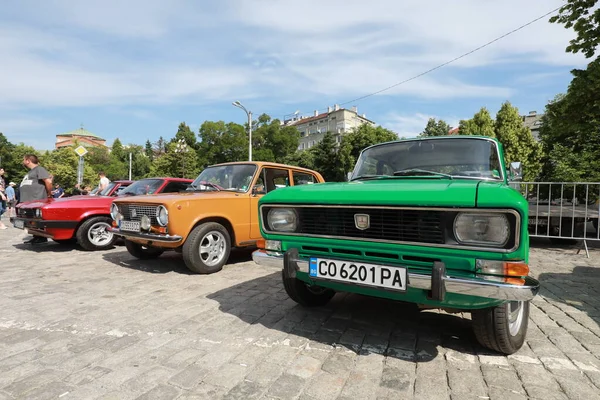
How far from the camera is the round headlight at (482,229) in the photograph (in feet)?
6.68

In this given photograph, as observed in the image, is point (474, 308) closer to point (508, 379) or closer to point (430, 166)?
point (508, 379)

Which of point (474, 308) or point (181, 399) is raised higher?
point (474, 308)

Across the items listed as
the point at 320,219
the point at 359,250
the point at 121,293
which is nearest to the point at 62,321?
the point at 121,293

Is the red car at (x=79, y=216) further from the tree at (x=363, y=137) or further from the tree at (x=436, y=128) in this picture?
the tree at (x=436, y=128)

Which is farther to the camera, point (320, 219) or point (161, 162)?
point (161, 162)

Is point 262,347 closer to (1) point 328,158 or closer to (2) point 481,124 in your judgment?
(2) point 481,124

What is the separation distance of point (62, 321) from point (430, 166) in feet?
12.3

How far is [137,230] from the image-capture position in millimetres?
4961

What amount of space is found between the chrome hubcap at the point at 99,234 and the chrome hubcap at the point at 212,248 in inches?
125

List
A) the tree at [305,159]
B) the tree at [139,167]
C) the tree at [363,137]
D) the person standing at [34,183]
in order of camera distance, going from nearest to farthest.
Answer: the person standing at [34,183] → the tree at [363,137] → the tree at [305,159] → the tree at [139,167]

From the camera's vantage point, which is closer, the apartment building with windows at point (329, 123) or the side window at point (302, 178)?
the side window at point (302, 178)

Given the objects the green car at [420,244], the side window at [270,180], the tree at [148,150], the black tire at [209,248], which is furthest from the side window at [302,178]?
the tree at [148,150]

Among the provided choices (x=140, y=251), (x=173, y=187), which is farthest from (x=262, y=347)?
(x=173, y=187)

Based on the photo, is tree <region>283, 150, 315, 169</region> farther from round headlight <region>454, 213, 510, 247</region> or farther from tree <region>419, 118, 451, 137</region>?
round headlight <region>454, 213, 510, 247</region>
